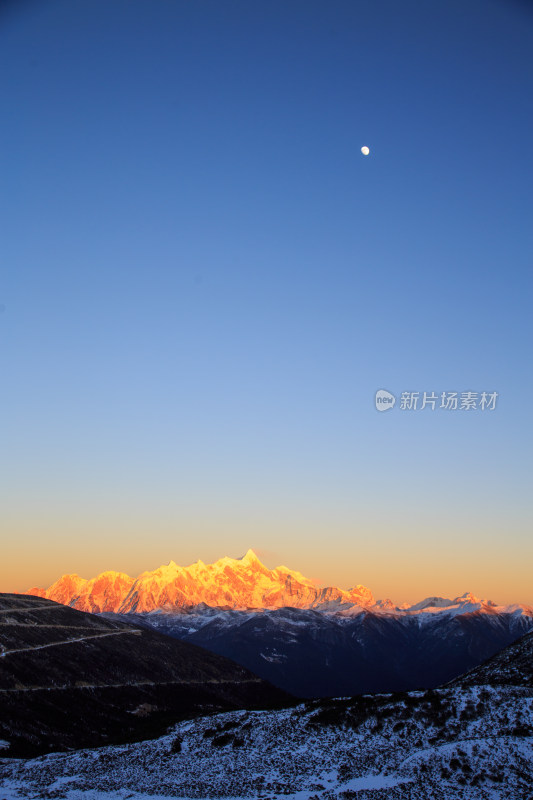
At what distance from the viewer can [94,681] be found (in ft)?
393

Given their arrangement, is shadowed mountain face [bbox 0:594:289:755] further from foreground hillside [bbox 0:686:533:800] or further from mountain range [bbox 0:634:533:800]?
foreground hillside [bbox 0:686:533:800]

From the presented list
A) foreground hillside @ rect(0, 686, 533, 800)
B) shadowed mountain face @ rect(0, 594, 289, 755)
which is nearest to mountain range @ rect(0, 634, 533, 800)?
foreground hillside @ rect(0, 686, 533, 800)

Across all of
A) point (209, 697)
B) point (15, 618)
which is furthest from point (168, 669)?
point (15, 618)

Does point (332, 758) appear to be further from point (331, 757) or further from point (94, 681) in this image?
point (94, 681)

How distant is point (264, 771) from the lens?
50375mm

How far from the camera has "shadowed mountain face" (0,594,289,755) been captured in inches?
3548

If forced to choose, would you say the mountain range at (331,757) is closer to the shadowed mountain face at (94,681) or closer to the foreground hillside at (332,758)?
the foreground hillside at (332,758)

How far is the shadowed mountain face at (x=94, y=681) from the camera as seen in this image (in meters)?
90.1

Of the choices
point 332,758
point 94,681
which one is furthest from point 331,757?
point 94,681

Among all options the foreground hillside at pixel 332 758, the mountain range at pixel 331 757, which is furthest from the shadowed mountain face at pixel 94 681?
the foreground hillside at pixel 332 758

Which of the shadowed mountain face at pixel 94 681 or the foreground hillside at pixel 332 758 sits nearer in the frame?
the foreground hillside at pixel 332 758

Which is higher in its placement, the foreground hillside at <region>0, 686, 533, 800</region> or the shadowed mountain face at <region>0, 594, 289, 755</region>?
the foreground hillside at <region>0, 686, 533, 800</region>

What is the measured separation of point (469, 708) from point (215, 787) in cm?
2405

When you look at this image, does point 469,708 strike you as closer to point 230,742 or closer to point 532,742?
point 532,742
